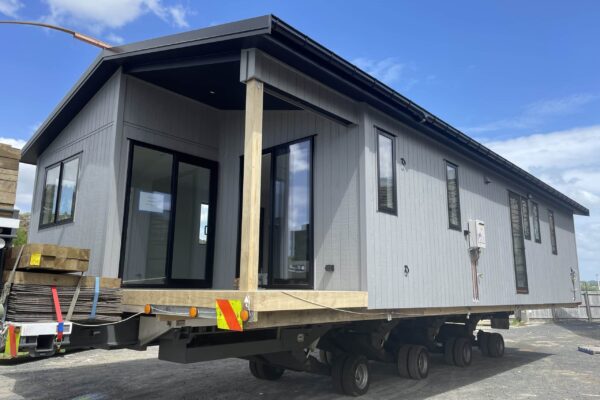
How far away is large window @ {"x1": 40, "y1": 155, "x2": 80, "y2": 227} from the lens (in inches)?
272

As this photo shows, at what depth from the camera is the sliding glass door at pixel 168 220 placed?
6.43m

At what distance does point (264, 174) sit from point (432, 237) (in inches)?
124

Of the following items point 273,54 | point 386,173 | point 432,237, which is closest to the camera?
point 273,54

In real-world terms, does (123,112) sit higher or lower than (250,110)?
higher

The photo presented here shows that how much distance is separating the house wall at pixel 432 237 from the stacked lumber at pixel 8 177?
12.4 ft

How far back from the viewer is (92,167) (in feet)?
20.9

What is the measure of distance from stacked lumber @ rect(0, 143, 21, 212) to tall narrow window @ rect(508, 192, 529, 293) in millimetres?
9233

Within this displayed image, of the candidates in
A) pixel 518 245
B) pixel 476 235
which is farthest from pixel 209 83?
pixel 518 245

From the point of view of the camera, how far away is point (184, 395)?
20.6ft

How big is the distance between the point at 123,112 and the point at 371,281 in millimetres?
4049

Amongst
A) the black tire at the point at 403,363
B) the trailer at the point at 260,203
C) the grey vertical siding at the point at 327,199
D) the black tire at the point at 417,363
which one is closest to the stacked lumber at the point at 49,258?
the trailer at the point at 260,203

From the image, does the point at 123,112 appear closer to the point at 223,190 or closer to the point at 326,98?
the point at 223,190

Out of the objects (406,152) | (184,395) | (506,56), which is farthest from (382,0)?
(184,395)

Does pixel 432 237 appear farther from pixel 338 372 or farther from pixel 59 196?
pixel 59 196
